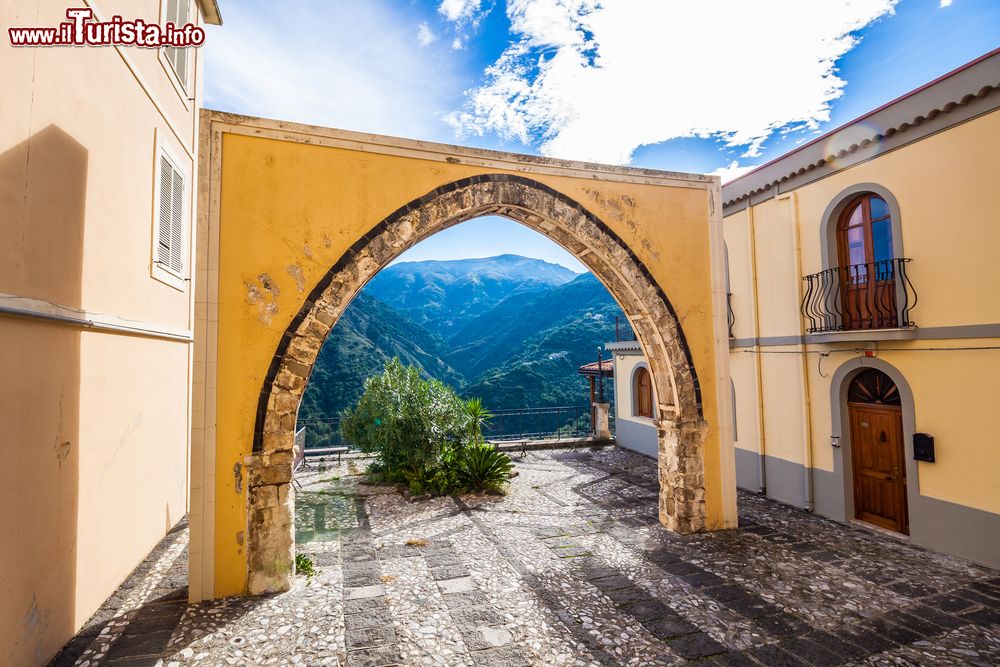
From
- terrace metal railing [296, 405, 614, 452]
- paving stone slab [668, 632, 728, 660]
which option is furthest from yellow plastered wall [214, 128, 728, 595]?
terrace metal railing [296, 405, 614, 452]

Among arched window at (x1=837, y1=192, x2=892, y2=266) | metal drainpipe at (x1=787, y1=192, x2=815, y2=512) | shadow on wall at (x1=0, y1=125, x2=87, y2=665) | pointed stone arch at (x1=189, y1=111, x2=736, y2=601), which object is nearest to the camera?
shadow on wall at (x1=0, y1=125, x2=87, y2=665)

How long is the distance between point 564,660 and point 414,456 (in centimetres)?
501

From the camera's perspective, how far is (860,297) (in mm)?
6258

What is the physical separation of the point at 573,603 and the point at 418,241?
394 cm

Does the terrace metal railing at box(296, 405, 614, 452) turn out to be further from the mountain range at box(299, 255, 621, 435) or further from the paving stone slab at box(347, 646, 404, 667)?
the paving stone slab at box(347, 646, 404, 667)

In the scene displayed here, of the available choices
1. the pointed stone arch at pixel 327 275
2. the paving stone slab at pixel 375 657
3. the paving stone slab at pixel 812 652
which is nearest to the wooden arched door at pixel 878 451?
the pointed stone arch at pixel 327 275

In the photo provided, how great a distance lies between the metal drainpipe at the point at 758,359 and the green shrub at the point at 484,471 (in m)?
4.27

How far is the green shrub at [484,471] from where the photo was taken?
774cm

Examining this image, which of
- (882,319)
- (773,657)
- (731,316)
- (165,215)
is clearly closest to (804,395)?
(882,319)

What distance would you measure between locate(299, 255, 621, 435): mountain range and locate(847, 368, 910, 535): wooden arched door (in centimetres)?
1476

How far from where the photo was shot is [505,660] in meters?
3.35

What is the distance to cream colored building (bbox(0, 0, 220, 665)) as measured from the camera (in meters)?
3.01

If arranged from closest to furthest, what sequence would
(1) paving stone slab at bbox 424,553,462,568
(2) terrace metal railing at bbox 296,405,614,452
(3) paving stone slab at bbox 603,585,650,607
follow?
(3) paving stone slab at bbox 603,585,650,607, (1) paving stone slab at bbox 424,553,462,568, (2) terrace metal railing at bbox 296,405,614,452

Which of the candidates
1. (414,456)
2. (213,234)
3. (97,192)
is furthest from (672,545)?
(97,192)
